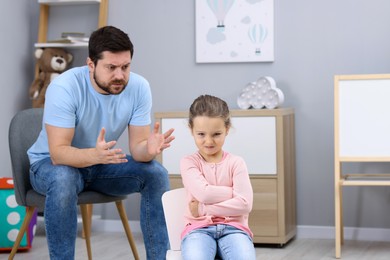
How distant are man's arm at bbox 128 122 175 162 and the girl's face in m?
0.25

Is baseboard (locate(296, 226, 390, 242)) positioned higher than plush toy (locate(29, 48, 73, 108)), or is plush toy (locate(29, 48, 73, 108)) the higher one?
plush toy (locate(29, 48, 73, 108))

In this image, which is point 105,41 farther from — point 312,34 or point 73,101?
point 312,34

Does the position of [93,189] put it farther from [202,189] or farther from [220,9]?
[220,9]

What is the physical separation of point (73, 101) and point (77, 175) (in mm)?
272

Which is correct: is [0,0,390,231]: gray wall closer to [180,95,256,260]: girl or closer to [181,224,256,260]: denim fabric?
[180,95,256,260]: girl

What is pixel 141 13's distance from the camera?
4180mm

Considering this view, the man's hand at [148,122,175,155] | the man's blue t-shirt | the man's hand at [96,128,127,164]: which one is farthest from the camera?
the man's blue t-shirt

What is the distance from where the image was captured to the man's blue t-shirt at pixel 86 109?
257 cm

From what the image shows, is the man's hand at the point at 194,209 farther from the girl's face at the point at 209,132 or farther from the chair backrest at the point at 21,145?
the chair backrest at the point at 21,145

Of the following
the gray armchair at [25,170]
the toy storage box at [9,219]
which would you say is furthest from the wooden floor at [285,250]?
the gray armchair at [25,170]

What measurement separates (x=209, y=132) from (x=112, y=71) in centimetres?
54

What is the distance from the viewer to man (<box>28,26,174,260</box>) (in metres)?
2.42

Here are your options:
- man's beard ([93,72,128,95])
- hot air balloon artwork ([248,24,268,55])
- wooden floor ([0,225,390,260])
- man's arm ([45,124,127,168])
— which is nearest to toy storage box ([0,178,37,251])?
wooden floor ([0,225,390,260])

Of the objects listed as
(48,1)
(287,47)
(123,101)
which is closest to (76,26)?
(48,1)
